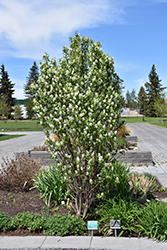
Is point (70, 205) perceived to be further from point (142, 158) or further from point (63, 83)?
point (142, 158)

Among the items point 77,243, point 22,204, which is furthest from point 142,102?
point 77,243

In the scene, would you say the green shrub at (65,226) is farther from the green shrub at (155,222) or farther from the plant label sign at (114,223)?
the green shrub at (155,222)

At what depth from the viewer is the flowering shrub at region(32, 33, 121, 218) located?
3.53 m

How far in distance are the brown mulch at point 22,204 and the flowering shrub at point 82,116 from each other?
22.7 inches

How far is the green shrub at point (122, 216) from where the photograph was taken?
355cm

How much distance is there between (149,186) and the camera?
486 cm

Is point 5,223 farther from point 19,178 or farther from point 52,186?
point 19,178

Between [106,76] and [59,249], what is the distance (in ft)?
8.66

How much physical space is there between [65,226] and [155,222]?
125 cm

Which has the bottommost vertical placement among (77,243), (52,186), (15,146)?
(15,146)

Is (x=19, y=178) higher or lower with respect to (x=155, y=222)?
higher

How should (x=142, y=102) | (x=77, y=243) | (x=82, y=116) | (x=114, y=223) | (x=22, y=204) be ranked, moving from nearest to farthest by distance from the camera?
1. (x=77, y=243)
2. (x=114, y=223)
3. (x=82, y=116)
4. (x=22, y=204)
5. (x=142, y=102)

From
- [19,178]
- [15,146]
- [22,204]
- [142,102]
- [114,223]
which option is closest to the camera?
[114,223]

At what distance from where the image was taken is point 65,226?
3428 mm
